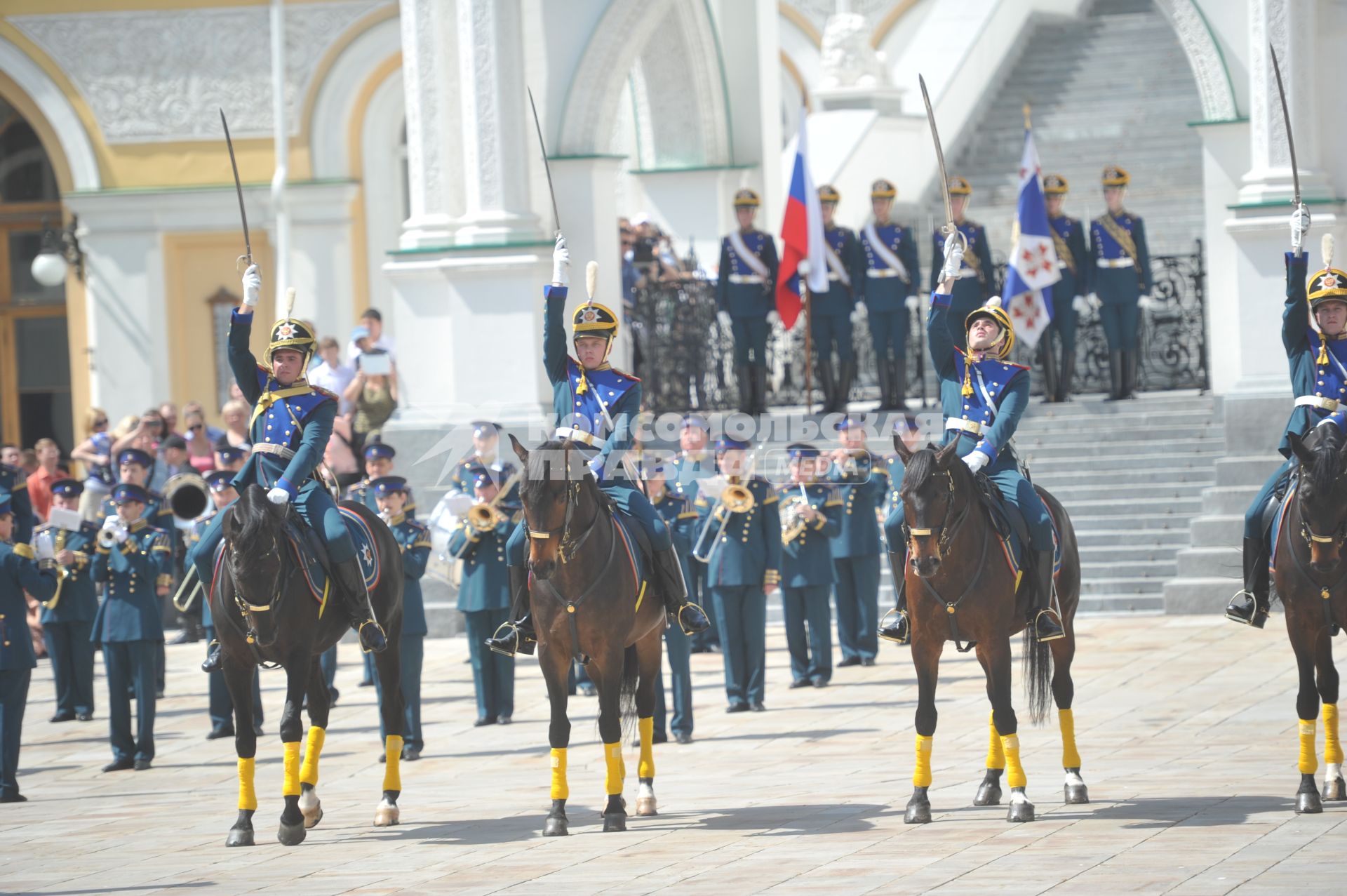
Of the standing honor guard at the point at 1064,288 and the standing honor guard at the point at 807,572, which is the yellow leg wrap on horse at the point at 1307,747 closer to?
the standing honor guard at the point at 807,572

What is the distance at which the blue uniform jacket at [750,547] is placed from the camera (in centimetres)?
1489

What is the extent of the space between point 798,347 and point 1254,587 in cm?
1155

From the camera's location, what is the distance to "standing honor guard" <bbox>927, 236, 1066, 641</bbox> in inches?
418

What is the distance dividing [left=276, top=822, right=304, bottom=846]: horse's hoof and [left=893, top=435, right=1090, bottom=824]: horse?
2998 mm

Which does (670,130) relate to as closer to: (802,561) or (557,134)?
(557,134)

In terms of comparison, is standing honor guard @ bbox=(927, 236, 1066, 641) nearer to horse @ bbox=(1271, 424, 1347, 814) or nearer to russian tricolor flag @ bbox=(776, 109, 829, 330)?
horse @ bbox=(1271, 424, 1347, 814)

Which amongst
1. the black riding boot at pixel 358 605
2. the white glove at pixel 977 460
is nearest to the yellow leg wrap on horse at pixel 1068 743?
the white glove at pixel 977 460

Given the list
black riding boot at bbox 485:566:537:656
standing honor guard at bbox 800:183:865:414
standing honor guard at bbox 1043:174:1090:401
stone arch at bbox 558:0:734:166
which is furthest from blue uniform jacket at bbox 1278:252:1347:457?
stone arch at bbox 558:0:734:166

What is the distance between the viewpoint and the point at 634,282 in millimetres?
21656

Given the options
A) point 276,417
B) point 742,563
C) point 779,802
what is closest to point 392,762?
point 276,417

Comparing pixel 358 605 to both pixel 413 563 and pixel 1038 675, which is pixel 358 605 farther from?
pixel 1038 675

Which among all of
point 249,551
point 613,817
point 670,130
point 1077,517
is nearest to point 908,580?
point 613,817

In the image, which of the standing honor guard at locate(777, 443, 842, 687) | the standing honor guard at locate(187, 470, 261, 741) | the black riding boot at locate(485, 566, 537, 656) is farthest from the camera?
the standing honor guard at locate(777, 443, 842, 687)

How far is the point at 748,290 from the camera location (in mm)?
20156
